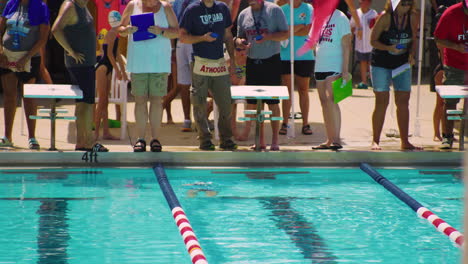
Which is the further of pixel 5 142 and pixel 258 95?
pixel 5 142

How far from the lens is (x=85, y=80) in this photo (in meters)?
8.70

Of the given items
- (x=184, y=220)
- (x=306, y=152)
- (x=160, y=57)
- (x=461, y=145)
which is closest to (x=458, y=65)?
(x=461, y=145)

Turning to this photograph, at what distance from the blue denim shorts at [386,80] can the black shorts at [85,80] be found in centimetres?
299

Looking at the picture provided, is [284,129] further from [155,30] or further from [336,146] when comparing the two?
[155,30]

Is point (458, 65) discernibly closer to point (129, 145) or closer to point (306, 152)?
point (306, 152)

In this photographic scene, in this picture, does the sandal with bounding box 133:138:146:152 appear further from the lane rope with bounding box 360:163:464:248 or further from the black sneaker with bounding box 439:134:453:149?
the black sneaker with bounding box 439:134:453:149

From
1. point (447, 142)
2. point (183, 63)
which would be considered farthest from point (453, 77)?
point (183, 63)

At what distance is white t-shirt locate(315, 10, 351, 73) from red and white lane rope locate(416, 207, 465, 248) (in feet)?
8.22

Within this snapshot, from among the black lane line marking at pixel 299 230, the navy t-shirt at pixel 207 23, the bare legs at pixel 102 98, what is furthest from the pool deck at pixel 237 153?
the black lane line marking at pixel 299 230

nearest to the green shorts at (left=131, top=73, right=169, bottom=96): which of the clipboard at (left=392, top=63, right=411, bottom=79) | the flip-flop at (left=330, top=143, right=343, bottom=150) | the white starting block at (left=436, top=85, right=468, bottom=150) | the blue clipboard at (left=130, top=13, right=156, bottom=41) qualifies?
the blue clipboard at (left=130, top=13, right=156, bottom=41)

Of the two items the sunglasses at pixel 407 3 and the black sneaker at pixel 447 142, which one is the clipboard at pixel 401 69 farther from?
the black sneaker at pixel 447 142

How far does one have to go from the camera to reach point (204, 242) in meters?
6.07

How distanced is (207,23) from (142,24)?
0.70 meters

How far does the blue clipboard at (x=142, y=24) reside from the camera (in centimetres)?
846
